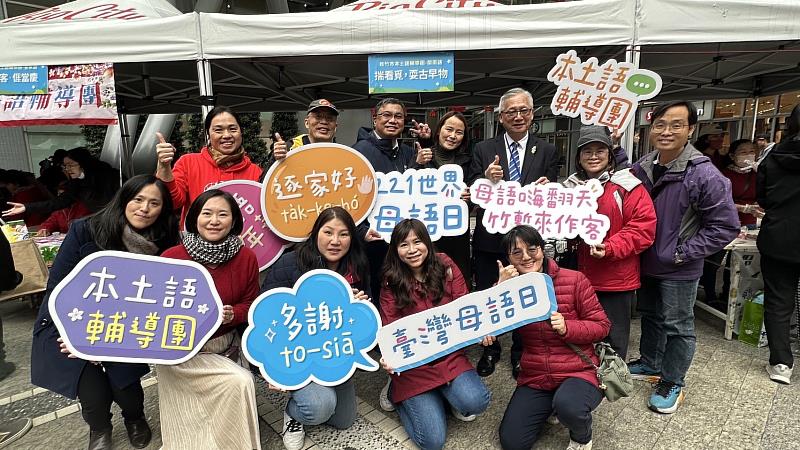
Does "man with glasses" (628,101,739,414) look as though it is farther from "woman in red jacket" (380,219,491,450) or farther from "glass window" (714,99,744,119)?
"glass window" (714,99,744,119)

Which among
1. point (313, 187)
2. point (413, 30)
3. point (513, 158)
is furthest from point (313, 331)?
point (413, 30)

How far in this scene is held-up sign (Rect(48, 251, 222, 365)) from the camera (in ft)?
6.04

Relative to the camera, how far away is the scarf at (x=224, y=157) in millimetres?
2592

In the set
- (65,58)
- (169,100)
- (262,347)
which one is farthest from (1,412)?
(169,100)

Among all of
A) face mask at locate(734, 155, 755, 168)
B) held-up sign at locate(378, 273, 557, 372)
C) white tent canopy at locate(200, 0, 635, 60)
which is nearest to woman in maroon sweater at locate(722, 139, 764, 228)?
face mask at locate(734, 155, 755, 168)

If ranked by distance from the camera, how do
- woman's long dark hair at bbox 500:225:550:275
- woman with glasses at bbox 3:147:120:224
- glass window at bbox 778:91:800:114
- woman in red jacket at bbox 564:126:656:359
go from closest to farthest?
woman's long dark hair at bbox 500:225:550:275 < woman in red jacket at bbox 564:126:656:359 < woman with glasses at bbox 3:147:120:224 < glass window at bbox 778:91:800:114

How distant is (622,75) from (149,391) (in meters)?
3.87

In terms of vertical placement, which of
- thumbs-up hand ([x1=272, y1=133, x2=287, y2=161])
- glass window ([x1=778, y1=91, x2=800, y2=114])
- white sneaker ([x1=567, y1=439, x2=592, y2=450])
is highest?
glass window ([x1=778, y1=91, x2=800, y2=114])

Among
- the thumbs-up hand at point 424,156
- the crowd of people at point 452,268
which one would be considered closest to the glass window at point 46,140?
the crowd of people at point 452,268

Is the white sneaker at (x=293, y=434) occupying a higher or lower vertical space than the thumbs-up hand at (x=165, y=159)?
lower

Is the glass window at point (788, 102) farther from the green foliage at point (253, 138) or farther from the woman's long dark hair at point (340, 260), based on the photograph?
the green foliage at point (253, 138)

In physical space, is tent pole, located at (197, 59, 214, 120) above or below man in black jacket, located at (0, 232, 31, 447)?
above

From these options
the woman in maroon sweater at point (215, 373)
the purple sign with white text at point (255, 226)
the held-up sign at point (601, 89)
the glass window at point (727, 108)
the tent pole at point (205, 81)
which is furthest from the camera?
the glass window at point (727, 108)

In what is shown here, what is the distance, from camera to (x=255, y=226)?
102 inches
